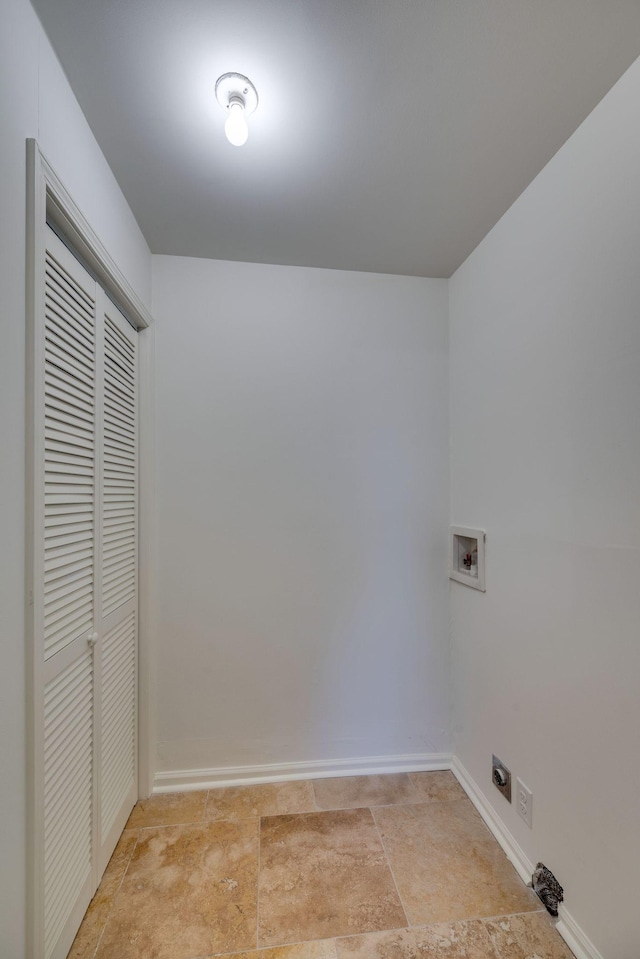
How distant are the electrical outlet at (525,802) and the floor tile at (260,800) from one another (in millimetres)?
814

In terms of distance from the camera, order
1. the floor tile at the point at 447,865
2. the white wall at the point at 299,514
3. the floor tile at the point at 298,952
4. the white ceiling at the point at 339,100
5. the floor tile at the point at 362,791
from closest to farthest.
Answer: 1. the white ceiling at the point at 339,100
2. the floor tile at the point at 298,952
3. the floor tile at the point at 447,865
4. the floor tile at the point at 362,791
5. the white wall at the point at 299,514

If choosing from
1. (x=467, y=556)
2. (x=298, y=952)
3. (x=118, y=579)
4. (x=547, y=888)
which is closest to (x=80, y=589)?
(x=118, y=579)

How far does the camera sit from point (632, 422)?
1043 mm

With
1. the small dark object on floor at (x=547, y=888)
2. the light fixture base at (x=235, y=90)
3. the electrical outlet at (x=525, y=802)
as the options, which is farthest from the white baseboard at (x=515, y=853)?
the light fixture base at (x=235, y=90)

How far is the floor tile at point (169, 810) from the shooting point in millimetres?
1652

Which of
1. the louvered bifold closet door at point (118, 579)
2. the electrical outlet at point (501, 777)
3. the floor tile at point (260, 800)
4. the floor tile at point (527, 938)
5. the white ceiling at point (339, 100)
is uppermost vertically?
the white ceiling at point (339, 100)

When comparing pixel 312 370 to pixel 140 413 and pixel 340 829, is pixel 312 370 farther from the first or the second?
pixel 340 829

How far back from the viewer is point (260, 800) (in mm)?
1775

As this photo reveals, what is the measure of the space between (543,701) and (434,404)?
132 centimetres

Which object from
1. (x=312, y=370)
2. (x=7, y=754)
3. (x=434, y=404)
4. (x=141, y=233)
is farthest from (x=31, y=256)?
(x=434, y=404)

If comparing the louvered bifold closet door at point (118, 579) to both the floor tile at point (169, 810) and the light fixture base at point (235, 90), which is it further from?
the light fixture base at point (235, 90)

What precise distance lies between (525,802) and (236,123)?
2.30m

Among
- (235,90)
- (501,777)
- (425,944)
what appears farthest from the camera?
(501,777)

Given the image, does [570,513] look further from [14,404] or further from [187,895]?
[187,895]
